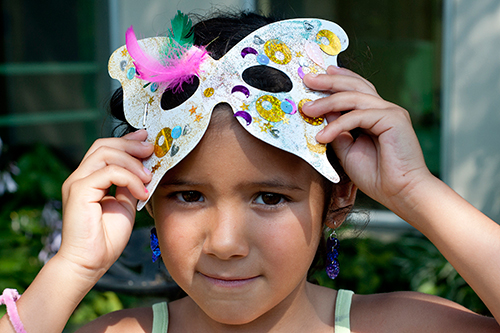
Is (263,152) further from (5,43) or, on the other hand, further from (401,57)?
(5,43)

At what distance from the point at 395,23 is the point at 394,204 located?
3676mm

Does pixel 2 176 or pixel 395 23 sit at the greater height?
pixel 395 23

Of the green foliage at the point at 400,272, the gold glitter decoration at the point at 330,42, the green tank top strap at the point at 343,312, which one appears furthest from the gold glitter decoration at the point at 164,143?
the green foliage at the point at 400,272

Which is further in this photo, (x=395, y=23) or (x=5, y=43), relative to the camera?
(x=5, y=43)

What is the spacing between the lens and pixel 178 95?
1710mm

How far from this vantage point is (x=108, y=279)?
9.67 feet

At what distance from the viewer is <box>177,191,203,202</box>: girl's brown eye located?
166 centimetres

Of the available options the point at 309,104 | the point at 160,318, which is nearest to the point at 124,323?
the point at 160,318

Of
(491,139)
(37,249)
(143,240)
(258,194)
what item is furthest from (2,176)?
(491,139)

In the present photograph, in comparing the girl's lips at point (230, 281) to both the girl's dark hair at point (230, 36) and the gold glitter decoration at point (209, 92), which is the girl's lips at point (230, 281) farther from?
the gold glitter decoration at point (209, 92)

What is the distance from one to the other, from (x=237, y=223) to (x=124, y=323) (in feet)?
2.50

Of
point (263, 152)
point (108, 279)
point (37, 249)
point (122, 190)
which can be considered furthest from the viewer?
point (37, 249)

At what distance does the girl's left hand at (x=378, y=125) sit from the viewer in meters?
1.59

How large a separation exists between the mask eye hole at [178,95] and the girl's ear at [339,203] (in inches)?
23.4
